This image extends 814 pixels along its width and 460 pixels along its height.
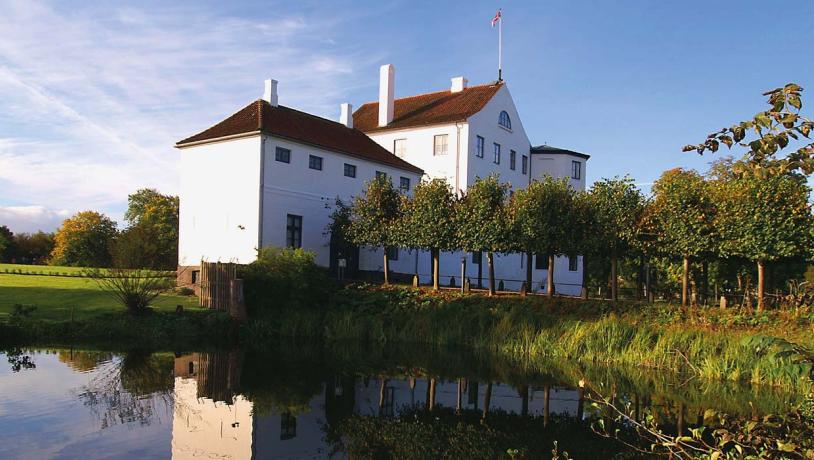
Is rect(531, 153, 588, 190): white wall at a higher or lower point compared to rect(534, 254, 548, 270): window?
higher

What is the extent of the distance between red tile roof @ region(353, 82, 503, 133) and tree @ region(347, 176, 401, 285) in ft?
32.3

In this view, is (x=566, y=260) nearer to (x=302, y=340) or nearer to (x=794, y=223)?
(x=794, y=223)

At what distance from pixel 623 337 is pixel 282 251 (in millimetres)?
13180

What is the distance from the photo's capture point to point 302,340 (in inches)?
863

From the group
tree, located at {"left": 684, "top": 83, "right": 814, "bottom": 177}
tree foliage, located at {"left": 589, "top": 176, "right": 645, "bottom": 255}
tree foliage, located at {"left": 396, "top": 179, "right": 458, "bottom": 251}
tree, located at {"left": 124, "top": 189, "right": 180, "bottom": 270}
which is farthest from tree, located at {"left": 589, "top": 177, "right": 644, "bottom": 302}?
tree, located at {"left": 124, "top": 189, "right": 180, "bottom": 270}

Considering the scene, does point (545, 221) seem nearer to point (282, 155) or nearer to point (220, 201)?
point (282, 155)

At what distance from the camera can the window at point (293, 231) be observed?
29.7 meters

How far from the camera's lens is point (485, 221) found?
2581 cm

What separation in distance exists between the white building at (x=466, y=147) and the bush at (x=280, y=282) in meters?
9.34

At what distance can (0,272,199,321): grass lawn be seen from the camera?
21062 mm

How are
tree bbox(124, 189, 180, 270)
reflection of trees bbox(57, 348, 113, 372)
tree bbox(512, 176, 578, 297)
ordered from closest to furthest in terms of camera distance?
reflection of trees bbox(57, 348, 113, 372)
tree bbox(512, 176, 578, 297)
tree bbox(124, 189, 180, 270)

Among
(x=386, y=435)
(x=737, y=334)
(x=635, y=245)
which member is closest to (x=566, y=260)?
(x=635, y=245)

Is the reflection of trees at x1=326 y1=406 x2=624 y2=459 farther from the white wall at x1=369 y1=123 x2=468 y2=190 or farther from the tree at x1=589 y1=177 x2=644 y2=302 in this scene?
the white wall at x1=369 y1=123 x2=468 y2=190

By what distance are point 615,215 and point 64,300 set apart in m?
21.3
